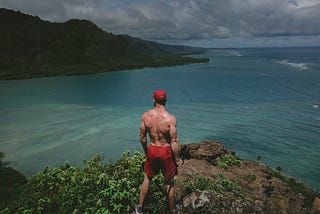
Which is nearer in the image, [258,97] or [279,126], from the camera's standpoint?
[279,126]

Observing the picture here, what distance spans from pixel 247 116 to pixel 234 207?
38.7m

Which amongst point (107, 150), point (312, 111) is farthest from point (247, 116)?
point (107, 150)

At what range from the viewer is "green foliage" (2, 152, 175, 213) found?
823 centimetres

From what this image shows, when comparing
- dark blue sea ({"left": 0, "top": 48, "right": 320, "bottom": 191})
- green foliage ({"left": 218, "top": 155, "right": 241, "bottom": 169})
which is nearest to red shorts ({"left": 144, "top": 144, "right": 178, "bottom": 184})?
green foliage ({"left": 218, "top": 155, "right": 241, "bottom": 169})

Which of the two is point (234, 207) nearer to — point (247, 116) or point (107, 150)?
point (107, 150)

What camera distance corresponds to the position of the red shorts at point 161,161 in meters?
6.81

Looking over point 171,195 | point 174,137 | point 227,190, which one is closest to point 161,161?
point 174,137

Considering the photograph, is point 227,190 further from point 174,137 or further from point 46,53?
point 46,53

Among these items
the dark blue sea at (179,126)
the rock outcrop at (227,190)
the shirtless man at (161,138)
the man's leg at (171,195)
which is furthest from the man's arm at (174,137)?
the dark blue sea at (179,126)

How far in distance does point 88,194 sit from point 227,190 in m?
5.30

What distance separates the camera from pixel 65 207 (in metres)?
8.74

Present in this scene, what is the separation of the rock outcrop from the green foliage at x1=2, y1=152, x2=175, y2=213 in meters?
1.07

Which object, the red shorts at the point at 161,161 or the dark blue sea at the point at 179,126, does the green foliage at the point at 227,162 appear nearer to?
the red shorts at the point at 161,161

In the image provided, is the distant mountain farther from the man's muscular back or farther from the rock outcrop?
the man's muscular back
